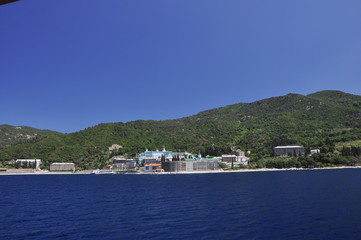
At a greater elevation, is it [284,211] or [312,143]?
[312,143]

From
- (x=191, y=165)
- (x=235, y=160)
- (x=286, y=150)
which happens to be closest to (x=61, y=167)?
(x=191, y=165)

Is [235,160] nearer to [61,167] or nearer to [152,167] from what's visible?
[152,167]

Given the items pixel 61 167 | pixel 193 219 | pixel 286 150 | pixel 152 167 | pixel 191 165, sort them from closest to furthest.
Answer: pixel 193 219
pixel 191 165
pixel 152 167
pixel 286 150
pixel 61 167

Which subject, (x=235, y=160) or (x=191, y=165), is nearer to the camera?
(x=191, y=165)

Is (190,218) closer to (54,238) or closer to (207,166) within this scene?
(54,238)

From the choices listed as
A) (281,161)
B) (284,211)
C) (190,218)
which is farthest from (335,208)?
(281,161)

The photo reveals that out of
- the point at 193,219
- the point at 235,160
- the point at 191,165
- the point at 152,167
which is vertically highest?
the point at 235,160

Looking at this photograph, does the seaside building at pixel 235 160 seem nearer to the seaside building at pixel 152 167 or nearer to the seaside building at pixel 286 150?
the seaside building at pixel 286 150

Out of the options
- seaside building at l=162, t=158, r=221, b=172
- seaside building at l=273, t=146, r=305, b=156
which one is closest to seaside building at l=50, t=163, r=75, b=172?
seaside building at l=162, t=158, r=221, b=172

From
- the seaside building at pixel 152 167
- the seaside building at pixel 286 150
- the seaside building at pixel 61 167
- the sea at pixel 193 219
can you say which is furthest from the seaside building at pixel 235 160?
the sea at pixel 193 219

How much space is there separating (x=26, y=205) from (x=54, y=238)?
2671 centimetres

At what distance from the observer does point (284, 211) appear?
38250mm

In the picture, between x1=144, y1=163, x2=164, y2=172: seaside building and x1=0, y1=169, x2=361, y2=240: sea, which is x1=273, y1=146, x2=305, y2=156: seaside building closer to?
x1=144, y1=163, x2=164, y2=172: seaside building

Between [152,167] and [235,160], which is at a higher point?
Result: [235,160]
